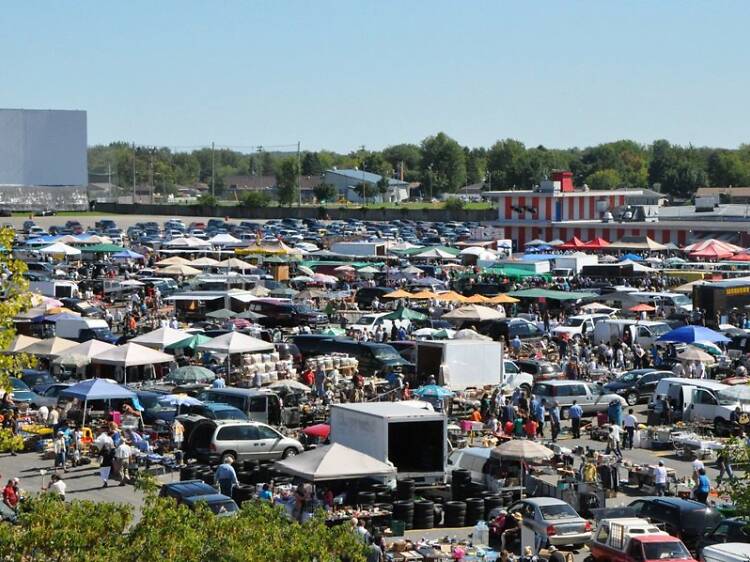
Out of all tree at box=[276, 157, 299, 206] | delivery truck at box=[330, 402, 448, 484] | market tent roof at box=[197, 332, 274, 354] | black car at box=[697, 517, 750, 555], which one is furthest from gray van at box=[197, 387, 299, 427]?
tree at box=[276, 157, 299, 206]

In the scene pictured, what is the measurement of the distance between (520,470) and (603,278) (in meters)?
32.5

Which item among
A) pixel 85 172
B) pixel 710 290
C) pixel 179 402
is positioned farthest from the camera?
pixel 85 172

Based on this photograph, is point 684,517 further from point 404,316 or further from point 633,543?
point 404,316

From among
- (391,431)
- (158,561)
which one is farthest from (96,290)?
(158,561)

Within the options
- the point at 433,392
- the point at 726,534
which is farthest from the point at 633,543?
the point at 433,392

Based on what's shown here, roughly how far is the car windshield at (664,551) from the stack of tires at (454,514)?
12.2 ft

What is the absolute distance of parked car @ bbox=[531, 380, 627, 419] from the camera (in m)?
27.1

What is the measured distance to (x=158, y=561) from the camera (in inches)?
404

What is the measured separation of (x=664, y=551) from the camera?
1538 centimetres

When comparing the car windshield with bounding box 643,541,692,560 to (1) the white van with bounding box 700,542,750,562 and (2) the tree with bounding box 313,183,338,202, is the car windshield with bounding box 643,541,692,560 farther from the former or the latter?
(2) the tree with bounding box 313,183,338,202

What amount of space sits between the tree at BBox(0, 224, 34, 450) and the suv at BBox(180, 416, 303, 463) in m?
8.24

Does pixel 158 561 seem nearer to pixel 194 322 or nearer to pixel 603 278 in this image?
pixel 194 322

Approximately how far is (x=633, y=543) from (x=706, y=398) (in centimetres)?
1146

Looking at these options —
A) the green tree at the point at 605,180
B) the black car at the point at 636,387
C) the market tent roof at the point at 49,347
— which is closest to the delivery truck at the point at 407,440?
the black car at the point at 636,387
